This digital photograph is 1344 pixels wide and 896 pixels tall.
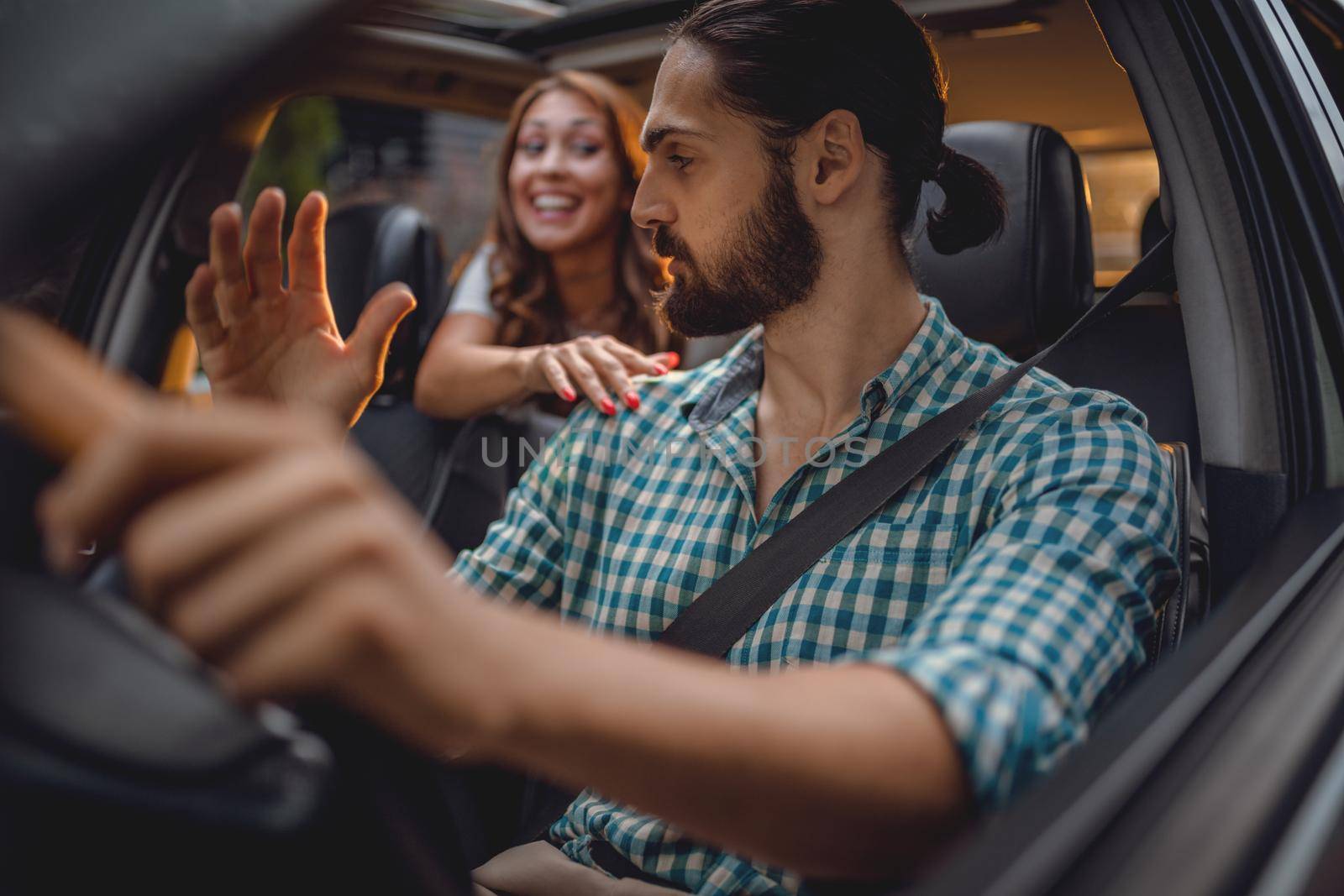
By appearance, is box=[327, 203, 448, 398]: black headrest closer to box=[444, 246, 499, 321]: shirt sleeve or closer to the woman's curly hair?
box=[444, 246, 499, 321]: shirt sleeve

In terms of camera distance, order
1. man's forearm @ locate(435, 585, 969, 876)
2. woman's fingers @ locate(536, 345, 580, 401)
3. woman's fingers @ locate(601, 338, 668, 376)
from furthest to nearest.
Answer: woman's fingers @ locate(536, 345, 580, 401)
woman's fingers @ locate(601, 338, 668, 376)
man's forearm @ locate(435, 585, 969, 876)

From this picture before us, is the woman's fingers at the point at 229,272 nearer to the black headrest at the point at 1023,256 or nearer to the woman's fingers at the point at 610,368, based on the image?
the woman's fingers at the point at 610,368

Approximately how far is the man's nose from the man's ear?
0.69ft

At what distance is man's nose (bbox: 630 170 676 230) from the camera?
152 cm

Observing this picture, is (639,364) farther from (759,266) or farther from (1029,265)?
(1029,265)

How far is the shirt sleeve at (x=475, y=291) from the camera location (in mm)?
2584

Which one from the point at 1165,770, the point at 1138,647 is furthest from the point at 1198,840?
the point at 1138,647

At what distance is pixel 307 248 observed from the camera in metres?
1.13

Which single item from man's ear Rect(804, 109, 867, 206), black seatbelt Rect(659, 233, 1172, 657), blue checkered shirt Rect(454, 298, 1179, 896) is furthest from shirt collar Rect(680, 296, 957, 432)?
man's ear Rect(804, 109, 867, 206)

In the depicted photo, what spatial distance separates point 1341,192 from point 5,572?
1.40 meters

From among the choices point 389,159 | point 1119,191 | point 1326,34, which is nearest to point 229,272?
point 1326,34

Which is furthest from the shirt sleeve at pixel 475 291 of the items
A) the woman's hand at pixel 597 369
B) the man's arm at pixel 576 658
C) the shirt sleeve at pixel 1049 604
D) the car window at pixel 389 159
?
the man's arm at pixel 576 658

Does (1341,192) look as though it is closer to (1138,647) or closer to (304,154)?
(1138,647)

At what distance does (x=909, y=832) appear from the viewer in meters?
0.70
